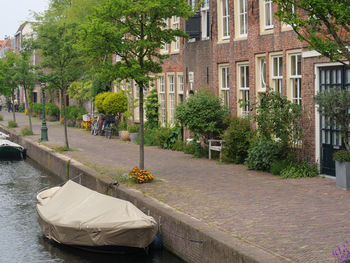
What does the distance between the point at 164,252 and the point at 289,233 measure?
8.88 ft

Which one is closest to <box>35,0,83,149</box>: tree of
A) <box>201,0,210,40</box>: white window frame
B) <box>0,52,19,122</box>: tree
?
<box>201,0,210,40</box>: white window frame

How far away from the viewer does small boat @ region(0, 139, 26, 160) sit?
85.9 ft

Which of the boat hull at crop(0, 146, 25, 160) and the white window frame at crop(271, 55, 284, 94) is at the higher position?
the white window frame at crop(271, 55, 284, 94)

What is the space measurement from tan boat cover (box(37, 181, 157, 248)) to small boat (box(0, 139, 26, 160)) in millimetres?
15063

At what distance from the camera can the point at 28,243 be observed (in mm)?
11750

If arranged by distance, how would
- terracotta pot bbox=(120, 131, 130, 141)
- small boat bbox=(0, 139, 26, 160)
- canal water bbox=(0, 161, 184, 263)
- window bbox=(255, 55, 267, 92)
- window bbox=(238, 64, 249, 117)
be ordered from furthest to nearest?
small boat bbox=(0, 139, 26, 160) → terracotta pot bbox=(120, 131, 130, 141) → window bbox=(238, 64, 249, 117) → window bbox=(255, 55, 267, 92) → canal water bbox=(0, 161, 184, 263)

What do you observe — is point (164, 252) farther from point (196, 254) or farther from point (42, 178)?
point (42, 178)

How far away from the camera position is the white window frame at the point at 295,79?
15.2 meters

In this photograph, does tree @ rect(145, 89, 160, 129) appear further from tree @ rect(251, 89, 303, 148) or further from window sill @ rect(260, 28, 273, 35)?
tree @ rect(251, 89, 303, 148)

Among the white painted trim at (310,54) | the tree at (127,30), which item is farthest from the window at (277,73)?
the tree at (127,30)

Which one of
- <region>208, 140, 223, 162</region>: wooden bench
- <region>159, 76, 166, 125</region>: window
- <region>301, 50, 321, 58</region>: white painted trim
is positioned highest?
<region>301, 50, 321, 58</region>: white painted trim

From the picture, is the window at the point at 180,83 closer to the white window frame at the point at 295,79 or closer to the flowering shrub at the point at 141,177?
the white window frame at the point at 295,79

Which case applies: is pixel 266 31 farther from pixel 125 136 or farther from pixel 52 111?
pixel 52 111

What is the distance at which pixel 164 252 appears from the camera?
10484 millimetres
